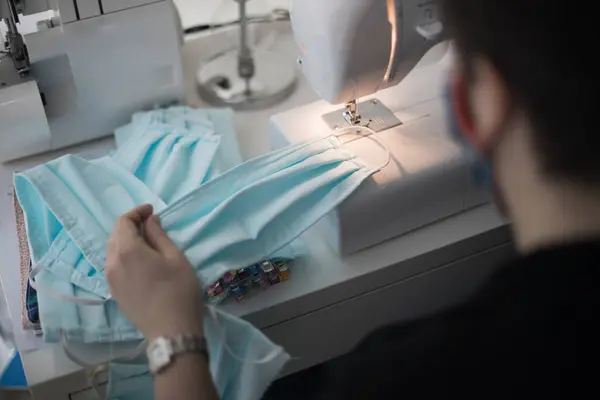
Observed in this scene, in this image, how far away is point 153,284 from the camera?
80 cm

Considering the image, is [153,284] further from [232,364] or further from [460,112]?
[460,112]

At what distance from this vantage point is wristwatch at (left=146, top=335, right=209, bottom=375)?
0.75 metres

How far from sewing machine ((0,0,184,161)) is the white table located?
0.40 ft

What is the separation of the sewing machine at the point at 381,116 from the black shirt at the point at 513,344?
368 millimetres

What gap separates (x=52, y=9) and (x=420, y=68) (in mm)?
557

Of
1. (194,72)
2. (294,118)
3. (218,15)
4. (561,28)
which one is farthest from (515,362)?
(218,15)

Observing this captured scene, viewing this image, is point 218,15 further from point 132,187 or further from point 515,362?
point 515,362

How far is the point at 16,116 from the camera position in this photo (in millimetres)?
1069

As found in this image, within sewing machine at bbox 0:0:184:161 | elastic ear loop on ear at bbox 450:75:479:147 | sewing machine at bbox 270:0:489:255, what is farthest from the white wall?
elastic ear loop on ear at bbox 450:75:479:147

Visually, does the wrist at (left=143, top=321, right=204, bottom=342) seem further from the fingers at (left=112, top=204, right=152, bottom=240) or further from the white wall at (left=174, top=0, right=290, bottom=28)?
the white wall at (left=174, top=0, right=290, bottom=28)

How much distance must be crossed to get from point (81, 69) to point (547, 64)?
2.79ft

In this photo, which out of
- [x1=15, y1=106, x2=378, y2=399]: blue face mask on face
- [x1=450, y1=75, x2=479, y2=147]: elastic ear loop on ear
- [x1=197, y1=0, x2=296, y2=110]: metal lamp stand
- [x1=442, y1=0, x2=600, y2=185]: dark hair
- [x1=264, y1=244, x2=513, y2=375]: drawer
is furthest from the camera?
[x1=197, y1=0, x2=296, y2=110]: metal lamp stand

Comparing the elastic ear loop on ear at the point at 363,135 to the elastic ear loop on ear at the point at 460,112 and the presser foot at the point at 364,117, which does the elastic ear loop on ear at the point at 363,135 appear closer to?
the presser foot at the point at 364,117

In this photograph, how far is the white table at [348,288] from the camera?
35.0 inches
